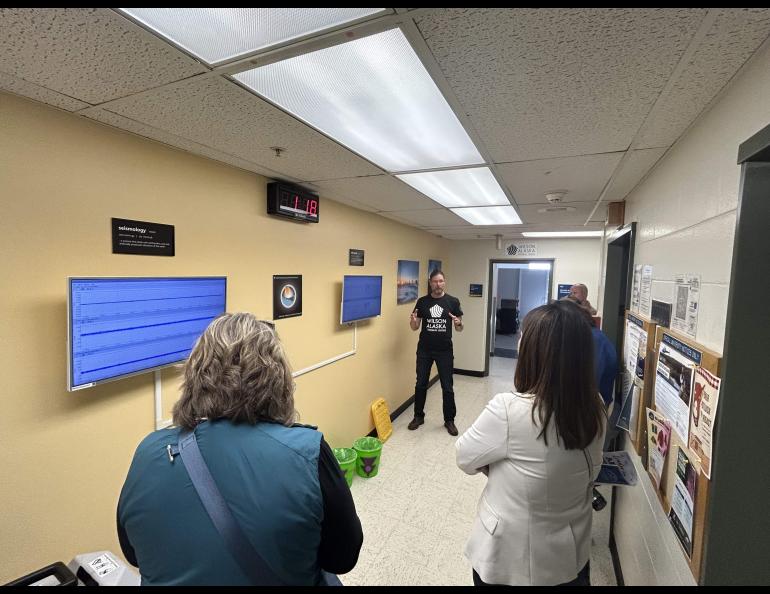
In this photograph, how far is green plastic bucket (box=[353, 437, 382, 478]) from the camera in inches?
119

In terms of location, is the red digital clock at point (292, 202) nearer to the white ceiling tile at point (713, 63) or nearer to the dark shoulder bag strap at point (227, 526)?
the dark shoulder bag strap at point (227, 526)

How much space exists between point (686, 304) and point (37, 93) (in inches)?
93.2

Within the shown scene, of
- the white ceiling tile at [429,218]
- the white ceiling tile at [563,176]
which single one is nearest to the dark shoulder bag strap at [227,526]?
the white ceiling tile at [563,176]

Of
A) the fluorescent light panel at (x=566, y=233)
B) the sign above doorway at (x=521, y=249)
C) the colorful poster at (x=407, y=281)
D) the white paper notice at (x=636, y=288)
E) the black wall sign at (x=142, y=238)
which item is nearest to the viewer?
the black wall sign at (x=142, y=238)

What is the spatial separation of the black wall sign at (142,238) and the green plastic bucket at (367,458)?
2.20m

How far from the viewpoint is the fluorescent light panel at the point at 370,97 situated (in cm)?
97

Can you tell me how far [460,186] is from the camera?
239cm

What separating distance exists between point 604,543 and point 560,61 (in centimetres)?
294

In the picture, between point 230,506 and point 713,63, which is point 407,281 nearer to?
point 713,63

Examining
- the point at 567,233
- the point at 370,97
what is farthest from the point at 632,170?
the point at 567,233

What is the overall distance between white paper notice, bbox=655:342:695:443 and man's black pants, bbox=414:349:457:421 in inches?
106

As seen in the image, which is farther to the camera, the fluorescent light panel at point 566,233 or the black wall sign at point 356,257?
the fluorescent light panel at point 566,233

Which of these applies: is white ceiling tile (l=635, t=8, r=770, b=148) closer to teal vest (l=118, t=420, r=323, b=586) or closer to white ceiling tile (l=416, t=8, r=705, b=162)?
white ceiling tile (l=416, t=8, r=705, b=162)

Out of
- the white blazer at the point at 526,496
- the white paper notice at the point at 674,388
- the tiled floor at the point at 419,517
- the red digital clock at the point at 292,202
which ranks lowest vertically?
the tiled floor at the point at 419,517
